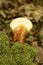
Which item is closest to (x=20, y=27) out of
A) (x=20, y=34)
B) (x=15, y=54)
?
(x=20, y=34)

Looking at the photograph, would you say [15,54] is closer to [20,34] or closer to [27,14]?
[20,34]

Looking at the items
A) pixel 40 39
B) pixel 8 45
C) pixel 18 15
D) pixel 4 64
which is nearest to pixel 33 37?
pixel 40 39

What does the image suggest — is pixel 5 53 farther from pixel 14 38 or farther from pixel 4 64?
pixel 14 38

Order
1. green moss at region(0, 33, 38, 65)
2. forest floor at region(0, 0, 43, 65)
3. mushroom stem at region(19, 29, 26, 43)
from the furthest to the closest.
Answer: forest floor at region(0, 0, 43, 65) < mushroom stem at region(19, 29, 26, 43) < green moss at region(0, 33, 38, 65)

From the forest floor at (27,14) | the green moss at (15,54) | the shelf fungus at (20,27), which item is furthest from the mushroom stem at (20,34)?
the green moss at (15,54)

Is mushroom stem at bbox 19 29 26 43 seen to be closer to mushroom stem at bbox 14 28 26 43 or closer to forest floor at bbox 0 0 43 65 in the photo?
mushroom stem at bbox 14 28 26 43

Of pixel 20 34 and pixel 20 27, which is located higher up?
pixel 20 27

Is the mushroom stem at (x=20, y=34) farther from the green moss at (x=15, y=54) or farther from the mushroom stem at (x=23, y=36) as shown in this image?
the green moss at (x=15, y=54)

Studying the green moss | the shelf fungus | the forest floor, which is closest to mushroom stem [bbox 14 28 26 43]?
the shelf fungus
